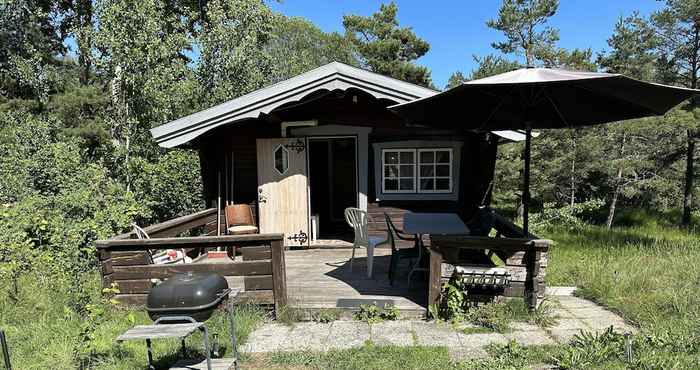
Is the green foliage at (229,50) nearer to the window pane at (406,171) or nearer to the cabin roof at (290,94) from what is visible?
the cabin roof at (290,94)

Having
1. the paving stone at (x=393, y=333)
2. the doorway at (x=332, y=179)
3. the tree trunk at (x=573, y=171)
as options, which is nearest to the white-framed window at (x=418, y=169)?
the doorway at (x=332, y=179)

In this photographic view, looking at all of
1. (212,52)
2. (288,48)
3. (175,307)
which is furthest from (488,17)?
(175,307)

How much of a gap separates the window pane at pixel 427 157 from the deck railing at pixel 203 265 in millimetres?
3277

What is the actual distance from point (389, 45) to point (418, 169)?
50.3ft

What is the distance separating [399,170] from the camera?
647cm

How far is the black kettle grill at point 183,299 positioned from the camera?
251 centimetres

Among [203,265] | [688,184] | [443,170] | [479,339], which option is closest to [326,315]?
[203,265]

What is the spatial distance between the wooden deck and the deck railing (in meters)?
0.34

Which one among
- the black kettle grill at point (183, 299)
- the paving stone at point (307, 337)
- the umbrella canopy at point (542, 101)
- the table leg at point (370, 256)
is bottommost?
the paving stone at point (307, 337)

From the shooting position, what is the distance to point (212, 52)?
1013 cm

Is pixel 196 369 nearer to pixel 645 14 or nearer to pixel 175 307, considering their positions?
pixel 175 307

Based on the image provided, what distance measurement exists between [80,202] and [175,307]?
5.22m

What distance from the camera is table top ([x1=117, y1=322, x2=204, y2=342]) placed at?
227 centimetres

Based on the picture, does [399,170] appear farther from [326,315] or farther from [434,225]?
[326,315]
